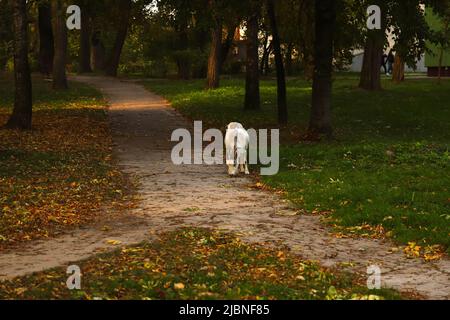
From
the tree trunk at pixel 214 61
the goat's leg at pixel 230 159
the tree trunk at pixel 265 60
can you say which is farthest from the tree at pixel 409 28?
the tree trunk at pixel 265 60

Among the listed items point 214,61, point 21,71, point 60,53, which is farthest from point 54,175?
point 214,61

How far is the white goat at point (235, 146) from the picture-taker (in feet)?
46.5

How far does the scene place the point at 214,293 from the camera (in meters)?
7.01

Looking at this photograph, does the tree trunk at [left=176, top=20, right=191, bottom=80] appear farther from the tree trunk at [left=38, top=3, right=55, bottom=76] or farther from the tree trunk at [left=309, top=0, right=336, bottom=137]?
the tree trunk at [left=309, top=0, right=336, bottom=137]

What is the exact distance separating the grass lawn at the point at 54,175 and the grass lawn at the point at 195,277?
1958mm

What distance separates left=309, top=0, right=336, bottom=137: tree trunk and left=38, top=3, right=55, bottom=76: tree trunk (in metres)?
25.5

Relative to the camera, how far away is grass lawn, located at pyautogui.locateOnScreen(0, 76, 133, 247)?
34.4 ft

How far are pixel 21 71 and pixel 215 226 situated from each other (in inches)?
476

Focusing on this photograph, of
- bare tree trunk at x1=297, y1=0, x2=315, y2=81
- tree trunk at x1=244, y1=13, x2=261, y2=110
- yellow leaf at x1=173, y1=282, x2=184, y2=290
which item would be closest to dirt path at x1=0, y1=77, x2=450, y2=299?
yellow leaf at x1=173, y1=282, x2=184, y2=290

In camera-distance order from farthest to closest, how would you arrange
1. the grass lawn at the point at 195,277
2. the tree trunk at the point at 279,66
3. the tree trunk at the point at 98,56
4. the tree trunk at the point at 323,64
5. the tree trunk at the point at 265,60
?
the tree trunk at the point at 98,56, the tree trunk at the point at 265,60, the tree trunk at the point at 279,66, the tree trunk at the point at 323,64, the grass lawn at the point at 195,277

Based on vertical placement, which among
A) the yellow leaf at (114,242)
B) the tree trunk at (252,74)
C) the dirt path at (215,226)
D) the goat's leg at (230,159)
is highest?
the tree trunk at (252,74)

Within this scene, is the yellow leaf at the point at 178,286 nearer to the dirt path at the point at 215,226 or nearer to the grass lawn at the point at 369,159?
the dirt path at the point at 215,226

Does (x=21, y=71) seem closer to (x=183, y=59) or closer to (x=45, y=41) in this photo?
(x=45, y=41)

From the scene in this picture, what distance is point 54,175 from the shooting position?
14.2 m
